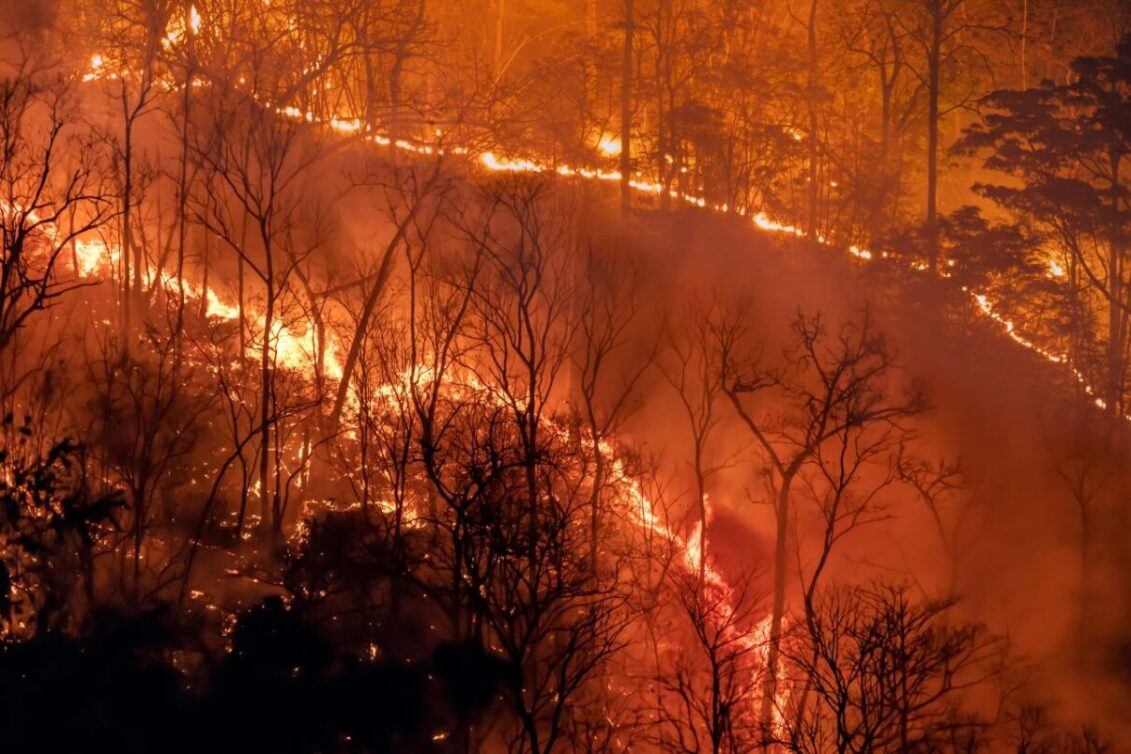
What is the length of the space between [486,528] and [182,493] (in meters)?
6.73

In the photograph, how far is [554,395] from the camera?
30.7m

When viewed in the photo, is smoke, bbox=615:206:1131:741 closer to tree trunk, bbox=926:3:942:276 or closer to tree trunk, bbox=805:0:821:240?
tree trunk, bbox=926:3:942:276

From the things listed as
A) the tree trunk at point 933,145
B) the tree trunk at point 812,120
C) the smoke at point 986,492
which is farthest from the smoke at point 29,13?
the tree trunk at point 933,145

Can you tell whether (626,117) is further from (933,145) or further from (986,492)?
(986,492)

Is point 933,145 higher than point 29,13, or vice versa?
point 29,13

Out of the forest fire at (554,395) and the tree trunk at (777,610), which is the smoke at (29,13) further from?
the tree trunk at (777,610)

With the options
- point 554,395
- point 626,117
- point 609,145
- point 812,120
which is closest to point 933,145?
point 812,120

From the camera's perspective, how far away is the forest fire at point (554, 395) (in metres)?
20.8

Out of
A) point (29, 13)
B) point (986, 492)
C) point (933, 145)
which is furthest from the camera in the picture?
point (933, 145)

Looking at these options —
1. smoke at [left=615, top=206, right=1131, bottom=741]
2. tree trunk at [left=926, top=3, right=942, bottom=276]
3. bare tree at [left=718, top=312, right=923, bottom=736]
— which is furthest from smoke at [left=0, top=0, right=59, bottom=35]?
tree trunk at [left=926, top=3, right=942, bottom=276]

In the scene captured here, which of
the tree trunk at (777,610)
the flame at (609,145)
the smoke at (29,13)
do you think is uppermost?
the smoke at (29,13)

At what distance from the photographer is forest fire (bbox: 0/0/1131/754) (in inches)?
819

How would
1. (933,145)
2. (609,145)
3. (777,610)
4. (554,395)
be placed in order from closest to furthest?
(777,610) → (554,395) → (933,145) → (609,145)

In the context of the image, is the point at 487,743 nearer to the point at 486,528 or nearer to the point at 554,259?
the point at 486,528
